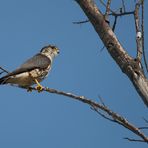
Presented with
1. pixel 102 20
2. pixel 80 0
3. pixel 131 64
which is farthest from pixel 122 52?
pixel 80 0

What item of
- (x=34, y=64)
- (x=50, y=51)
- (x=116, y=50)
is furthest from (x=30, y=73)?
(x=116, y=50)

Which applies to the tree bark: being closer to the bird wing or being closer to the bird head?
the bird wing

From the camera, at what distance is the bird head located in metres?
8.96

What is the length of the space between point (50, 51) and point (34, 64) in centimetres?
159

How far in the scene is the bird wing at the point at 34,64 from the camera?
23.4 feet

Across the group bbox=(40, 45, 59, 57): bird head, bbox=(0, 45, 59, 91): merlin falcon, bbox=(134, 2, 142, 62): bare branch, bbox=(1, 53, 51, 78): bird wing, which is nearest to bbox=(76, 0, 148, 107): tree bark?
bbox=(134, 2, 142, 62): bare branch

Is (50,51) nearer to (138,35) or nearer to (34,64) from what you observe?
(34,64)

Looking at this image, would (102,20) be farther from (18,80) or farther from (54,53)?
(54,53)

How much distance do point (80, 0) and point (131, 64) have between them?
821 millimetres

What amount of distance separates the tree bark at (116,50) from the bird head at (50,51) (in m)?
5.23

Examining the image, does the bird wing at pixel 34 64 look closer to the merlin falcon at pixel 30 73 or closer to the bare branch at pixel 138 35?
the merlin falcon at pixel 30 73

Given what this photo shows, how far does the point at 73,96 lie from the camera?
3555 millimetres

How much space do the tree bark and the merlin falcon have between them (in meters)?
3.03

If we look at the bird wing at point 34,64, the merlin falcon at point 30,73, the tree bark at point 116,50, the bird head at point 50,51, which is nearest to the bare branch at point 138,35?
the tree bark at point 116,50
